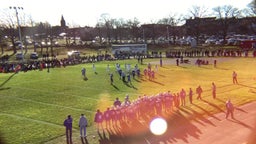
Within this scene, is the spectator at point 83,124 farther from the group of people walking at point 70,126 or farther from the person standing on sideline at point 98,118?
the person standing on sideline at point 98,118

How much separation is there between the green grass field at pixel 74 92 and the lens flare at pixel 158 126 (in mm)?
3712

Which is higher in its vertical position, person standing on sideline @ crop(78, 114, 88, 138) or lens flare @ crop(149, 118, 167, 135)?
person standing on sideline @ crop(78, 114, 88, 138)

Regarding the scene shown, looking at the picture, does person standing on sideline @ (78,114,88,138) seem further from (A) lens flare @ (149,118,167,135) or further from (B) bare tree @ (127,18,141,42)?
(B) bare tree @ (127,18,141,42)

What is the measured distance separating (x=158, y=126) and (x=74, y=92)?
1427cm

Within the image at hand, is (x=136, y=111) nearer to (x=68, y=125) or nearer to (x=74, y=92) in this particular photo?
(x=68, y=125)

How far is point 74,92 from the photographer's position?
34188 mm

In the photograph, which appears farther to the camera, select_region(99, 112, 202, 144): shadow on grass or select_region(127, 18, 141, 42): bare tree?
select_region(127, 18, 141, 42): bare tree

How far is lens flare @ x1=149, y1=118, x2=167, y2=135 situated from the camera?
2072 centimetres

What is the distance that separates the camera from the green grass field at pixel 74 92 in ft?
73.9

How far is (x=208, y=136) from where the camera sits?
19.6m

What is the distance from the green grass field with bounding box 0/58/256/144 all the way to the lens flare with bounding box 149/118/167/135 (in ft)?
12.2

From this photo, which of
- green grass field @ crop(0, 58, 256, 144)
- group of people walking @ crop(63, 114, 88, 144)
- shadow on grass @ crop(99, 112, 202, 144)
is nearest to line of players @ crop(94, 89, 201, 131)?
shadow on grass @ crop(99, 112, 202, 144)

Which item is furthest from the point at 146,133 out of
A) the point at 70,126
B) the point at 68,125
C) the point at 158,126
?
the point at 68,125

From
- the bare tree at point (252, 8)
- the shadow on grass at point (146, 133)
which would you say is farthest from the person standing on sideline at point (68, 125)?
the bare tree at point (252, 8)
